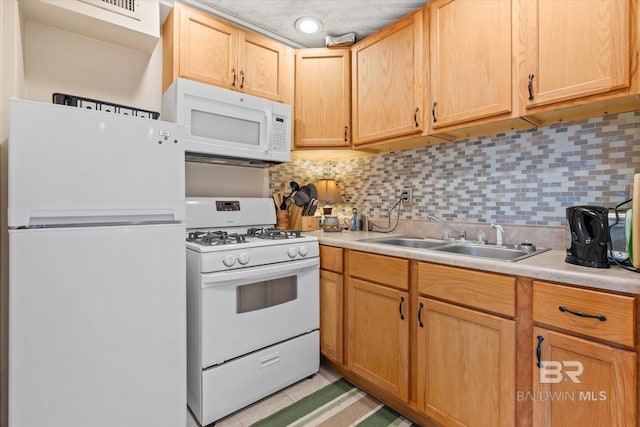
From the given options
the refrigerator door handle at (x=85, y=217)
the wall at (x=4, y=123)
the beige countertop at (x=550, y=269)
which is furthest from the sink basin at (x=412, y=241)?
the wall at (x=4, y=123)

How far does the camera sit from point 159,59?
2.02 m

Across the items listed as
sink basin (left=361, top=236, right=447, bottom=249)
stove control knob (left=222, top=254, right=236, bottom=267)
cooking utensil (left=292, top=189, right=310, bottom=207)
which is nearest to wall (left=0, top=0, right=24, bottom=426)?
stove control knob (left=222, top=254, right=236, bottom=267)

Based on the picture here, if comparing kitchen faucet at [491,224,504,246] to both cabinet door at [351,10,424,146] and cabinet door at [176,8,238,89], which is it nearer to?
cabinet door at [351,10,424,146]

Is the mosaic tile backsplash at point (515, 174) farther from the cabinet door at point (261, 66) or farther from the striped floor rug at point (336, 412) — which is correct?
the striped floor rug at point (336, 412)

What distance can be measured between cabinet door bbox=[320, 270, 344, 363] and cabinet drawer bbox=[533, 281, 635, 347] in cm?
104

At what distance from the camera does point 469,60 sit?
1.59 m

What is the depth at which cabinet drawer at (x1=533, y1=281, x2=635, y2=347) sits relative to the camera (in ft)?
3.02

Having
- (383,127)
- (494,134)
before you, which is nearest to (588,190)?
(494,134)

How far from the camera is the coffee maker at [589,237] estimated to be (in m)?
1.08

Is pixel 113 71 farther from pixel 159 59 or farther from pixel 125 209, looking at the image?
pixel 125 209

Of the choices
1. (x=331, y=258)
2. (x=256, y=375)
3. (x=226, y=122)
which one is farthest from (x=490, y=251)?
(x=226, y=122)

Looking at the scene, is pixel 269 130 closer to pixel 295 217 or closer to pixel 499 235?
pixel 295 217

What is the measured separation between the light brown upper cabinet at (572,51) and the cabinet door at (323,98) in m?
1.13

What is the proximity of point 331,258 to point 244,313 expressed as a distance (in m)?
0.62
